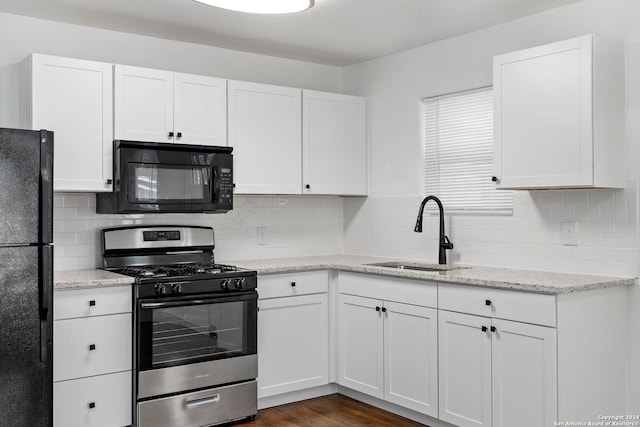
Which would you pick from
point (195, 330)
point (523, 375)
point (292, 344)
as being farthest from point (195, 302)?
point (523, 375)

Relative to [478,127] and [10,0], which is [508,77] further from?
[10,0]

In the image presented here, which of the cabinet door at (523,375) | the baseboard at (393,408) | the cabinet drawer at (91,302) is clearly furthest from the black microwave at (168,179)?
the cabinet door at (523,375)

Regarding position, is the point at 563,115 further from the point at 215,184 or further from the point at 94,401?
the point at 94,401

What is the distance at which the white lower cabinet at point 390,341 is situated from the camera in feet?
11.8

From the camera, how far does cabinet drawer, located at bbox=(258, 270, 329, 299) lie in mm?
3975

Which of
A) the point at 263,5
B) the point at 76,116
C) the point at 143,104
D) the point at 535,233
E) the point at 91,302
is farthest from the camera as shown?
the point at 143,104

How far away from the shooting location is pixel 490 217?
3934 mm

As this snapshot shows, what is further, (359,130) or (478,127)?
(359,130)

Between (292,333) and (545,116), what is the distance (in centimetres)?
202

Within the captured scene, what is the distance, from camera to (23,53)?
369 centimetres

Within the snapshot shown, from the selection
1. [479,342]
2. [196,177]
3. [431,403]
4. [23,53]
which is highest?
[23,53]

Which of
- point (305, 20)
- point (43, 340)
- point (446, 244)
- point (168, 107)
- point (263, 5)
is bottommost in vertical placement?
point (43, 340)

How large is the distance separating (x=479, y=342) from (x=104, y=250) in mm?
2240

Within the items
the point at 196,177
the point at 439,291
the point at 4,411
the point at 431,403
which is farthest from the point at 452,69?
the point at 4,411
